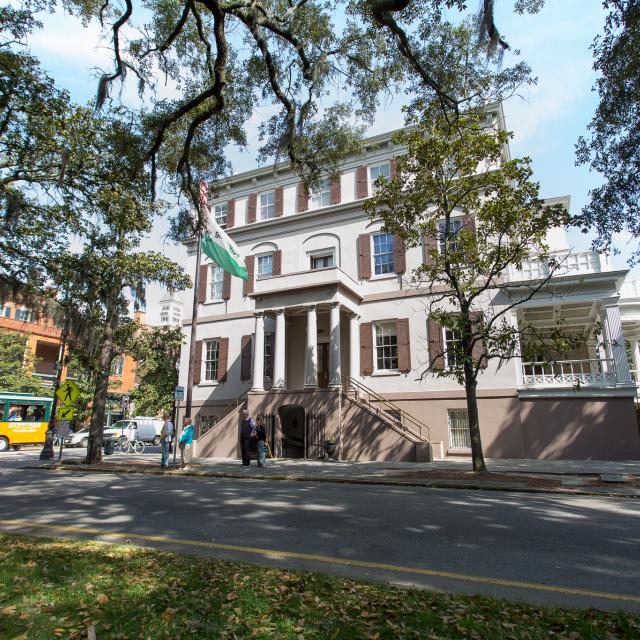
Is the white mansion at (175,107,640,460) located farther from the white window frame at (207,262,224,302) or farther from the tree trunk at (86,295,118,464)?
the tree trunk at (86,295,118,464)

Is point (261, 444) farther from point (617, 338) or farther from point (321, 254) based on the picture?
point (617, 338)

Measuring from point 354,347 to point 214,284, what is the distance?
33.5 feet

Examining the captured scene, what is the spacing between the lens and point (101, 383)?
61.5 ft

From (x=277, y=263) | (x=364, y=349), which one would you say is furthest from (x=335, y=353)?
(x=277, y=263)

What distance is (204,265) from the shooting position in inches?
1107

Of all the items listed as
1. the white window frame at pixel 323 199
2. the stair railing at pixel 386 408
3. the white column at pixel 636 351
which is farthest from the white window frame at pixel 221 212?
the white column at pixel 636 351

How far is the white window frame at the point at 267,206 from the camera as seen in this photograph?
27.4 meters

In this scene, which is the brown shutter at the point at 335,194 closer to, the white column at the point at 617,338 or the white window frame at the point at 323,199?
the white window frame at the point at 323,199

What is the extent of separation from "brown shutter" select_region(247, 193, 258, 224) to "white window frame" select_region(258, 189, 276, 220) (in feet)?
0.99

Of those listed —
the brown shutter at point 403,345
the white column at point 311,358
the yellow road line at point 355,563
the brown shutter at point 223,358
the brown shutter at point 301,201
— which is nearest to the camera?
the yellow road line at point 355,563

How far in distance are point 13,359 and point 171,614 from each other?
139 ft

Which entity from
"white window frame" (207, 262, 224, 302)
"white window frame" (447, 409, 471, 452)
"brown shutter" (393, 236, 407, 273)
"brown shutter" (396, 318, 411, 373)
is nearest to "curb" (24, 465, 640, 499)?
"white window frame" (447, 409, 471, 452)

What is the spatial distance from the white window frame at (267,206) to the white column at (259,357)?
7.57 metres

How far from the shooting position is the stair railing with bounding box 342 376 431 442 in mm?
20044
